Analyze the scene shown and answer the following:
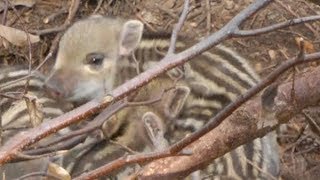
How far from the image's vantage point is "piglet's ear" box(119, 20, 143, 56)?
11.8 feet

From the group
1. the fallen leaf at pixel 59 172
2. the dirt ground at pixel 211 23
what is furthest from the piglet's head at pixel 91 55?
the fallen leaf at pixel 59 172

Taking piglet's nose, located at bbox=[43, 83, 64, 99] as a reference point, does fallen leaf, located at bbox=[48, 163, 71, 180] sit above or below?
below

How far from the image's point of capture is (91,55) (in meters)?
3.58

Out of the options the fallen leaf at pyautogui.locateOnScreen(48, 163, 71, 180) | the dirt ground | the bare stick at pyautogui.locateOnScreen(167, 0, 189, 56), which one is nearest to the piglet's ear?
the dirt ground

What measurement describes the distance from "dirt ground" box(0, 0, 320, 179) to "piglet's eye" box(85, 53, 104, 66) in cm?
56

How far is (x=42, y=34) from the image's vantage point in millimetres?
4469

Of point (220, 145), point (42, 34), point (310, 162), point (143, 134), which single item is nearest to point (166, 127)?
point (143, 134)

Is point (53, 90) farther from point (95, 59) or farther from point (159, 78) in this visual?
point (159, 78)

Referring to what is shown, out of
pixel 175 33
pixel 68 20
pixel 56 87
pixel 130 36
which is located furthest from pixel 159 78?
pixel 175 33

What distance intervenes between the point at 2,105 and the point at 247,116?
1.64 m

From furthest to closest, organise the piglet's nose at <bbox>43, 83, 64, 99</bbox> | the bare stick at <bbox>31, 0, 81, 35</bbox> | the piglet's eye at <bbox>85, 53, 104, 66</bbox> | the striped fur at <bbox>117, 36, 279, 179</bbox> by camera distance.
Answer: the bare stick at <bbox>31, 0, 81, 35</bbox>
the piglet's eye at <bbox>85, 53, 104, 66</bbox>
the piglet's nose at <bbox>43, 83, 64, 99</bbox>
the striped fur at <bbox>117, 36, 279, 179</bbox>

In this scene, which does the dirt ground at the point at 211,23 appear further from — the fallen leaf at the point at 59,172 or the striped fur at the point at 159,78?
the fallen leaf at the point at 59,172

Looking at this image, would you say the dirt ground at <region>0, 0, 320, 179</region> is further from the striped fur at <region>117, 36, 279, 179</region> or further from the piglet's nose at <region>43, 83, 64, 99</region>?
the piglet's nose at <region>43, 83, 64, 99</region>

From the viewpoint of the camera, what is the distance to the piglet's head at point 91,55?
3.50 m
